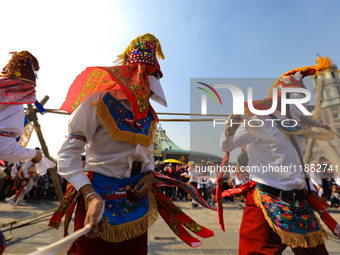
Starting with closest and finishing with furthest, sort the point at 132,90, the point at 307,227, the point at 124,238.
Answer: the point at 124,238
the point at 132,90
the point at 307,227

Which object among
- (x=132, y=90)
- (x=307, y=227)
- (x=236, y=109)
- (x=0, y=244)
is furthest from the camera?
(x=236, y=109)

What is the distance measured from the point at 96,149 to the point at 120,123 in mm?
226

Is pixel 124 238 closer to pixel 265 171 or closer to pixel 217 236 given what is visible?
pixel 265 171

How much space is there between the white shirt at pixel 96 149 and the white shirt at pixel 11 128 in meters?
0.91

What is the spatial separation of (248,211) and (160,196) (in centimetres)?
87

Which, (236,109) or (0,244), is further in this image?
(236,109)

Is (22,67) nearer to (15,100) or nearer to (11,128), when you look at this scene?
(15,100)

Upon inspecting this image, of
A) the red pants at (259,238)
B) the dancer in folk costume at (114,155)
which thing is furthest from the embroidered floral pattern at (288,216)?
the dancer in folk costume at (114,155)

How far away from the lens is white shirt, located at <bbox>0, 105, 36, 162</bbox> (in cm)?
180

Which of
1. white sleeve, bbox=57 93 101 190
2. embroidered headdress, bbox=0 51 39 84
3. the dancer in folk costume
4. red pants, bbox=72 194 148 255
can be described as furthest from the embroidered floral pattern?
embroidered headdress, bbox=0 51 39 84

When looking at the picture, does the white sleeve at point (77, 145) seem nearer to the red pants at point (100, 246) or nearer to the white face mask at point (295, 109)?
the red pants at point (100, 246)

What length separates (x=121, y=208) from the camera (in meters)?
1.27

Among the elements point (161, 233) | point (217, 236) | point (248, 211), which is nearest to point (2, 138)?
point (248, 211)

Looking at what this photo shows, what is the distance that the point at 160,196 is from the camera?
63.1 inches
